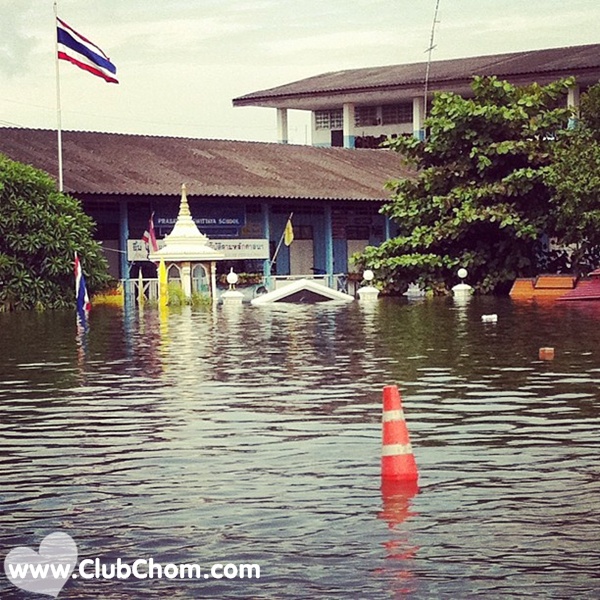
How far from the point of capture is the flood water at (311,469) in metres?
7.82

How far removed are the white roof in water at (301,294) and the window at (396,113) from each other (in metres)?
23.0

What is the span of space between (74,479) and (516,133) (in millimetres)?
41740

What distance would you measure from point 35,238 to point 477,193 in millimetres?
14100

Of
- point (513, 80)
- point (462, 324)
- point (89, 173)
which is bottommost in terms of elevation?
point (462, 324)

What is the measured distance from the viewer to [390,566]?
7844 mm

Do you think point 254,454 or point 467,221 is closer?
point 254,454

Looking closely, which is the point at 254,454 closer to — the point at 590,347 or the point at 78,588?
the point at 78,588

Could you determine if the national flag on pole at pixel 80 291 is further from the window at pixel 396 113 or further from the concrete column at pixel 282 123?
the concrete column at pixel 282 123

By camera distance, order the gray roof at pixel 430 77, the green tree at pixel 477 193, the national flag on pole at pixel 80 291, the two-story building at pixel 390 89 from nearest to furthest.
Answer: the national flag on pole at pixel 80 291
the green tree at pixel 477 193
the gray roof at pixel 430 77
the two-story building at pixel 390 89

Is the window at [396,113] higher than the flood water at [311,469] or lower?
higher

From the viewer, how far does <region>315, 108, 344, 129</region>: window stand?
241 ft

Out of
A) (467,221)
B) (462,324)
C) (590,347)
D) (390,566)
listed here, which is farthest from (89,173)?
(390,566)
